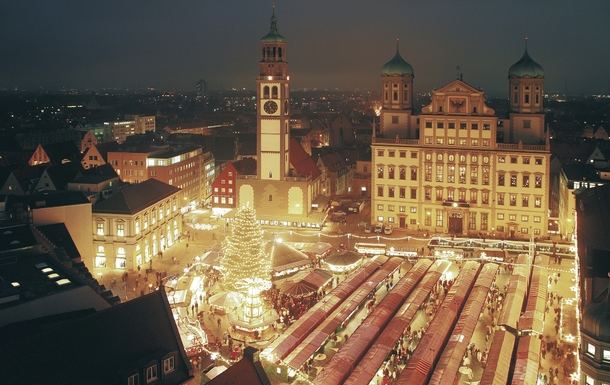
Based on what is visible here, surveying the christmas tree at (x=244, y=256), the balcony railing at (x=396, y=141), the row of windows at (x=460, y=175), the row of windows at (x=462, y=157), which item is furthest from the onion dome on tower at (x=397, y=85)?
the christmas tree at (x=244, y=256)

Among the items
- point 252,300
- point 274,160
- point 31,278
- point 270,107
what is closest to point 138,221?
point 252,300

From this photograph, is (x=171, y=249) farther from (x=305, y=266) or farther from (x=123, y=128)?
(x=123, y=128)

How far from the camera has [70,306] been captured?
2895 centimetres

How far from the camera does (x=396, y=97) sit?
7000 centimetres

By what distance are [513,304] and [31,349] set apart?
28.9 meters

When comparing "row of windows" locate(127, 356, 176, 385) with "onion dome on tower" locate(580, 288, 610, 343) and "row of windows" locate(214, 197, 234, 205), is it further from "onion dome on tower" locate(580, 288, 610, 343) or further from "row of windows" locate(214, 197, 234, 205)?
"row of windows" locate(214, 197, 234, 205)

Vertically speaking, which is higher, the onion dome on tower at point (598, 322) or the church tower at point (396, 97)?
the church tower at point (396, 97)

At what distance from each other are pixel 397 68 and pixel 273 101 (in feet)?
45.8

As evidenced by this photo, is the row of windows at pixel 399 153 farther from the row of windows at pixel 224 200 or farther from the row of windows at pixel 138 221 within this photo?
the row of windows at pixel 138 221

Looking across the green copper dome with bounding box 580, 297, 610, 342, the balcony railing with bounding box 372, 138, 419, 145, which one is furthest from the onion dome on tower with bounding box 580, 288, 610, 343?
the balcony railing with bounding box 372, 138, 419, 145

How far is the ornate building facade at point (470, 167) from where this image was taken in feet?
205

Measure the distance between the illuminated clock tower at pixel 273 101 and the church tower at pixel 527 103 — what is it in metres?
23.2

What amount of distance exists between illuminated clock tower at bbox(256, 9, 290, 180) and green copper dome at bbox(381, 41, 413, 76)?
10838mm

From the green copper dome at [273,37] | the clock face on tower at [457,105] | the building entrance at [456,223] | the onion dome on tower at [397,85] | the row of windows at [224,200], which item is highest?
the green copper dome at [273,37]
